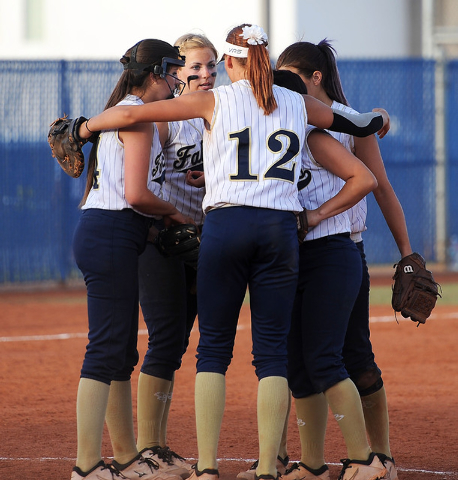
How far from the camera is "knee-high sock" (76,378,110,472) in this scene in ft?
11.2

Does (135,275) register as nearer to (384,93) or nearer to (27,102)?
(27,102)

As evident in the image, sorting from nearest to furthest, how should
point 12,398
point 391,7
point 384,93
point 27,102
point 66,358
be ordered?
1. point 12,398
2. point 66,358
3. point 27,102
4. point 384,93
5. point 391,7

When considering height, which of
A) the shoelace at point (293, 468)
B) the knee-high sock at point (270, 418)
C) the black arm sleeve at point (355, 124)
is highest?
the black arm sleeve at point (355, 124)

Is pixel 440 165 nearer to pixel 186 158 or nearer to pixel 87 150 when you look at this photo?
pixel 87 150

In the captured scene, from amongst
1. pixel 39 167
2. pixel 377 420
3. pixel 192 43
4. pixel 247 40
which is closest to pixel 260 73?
pixel 247 40

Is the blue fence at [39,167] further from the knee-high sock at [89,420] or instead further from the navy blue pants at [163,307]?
the knee-high sock at [89,420]

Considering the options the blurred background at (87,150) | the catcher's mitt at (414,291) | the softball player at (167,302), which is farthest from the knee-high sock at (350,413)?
the blurred background at (87,150)

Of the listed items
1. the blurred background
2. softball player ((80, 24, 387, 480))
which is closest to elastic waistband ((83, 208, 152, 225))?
softball player ((80, 24, 387, 480))

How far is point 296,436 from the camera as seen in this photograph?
4633 mm

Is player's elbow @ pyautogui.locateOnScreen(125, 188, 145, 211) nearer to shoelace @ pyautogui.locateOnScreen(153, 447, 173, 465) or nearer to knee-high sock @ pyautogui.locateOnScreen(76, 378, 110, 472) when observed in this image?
knee-high sock @ pyautogui.locateOnScreen(76, 378, 110, 472)

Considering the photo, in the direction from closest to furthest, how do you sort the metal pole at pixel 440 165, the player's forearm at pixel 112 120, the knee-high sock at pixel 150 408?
the player's forearm at pixel 112 120 → the knee-high sock at pixel 150 408 → the metal pole at pixel 440 165

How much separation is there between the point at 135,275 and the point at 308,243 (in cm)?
77

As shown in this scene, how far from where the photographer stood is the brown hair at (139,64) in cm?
356

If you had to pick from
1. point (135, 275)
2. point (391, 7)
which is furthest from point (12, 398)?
point (391, 7)
